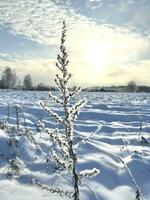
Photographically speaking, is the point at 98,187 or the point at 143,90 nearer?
the point at 98,187

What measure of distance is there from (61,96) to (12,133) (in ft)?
12.6

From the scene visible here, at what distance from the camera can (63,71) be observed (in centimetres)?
119

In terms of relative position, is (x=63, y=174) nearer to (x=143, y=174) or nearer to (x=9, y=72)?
(x=143, y=174)

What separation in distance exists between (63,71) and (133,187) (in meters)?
2.32

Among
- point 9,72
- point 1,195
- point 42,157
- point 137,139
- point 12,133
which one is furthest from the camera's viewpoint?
point 9,72

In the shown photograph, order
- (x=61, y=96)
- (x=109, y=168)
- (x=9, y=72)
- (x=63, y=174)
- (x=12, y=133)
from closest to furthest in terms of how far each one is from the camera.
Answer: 1. (x=61, y=96)
2. (x=63, y=174)
3. (x=109, y=168)
4. (x=12, y=133)
5. (x=9, y=72)

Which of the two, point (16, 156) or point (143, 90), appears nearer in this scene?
point (16, 156)

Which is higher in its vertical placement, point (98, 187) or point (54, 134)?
point (54, 134)

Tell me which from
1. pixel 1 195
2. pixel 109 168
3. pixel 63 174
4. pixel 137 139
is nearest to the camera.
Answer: pixel 1 195

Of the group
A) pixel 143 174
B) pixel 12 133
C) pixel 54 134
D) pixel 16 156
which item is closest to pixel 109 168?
pixel 143 174

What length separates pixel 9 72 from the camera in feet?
268

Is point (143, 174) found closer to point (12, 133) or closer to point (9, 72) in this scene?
point (12, 133)

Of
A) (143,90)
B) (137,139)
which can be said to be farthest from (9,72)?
(137,139)

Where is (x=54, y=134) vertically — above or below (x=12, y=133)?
above
